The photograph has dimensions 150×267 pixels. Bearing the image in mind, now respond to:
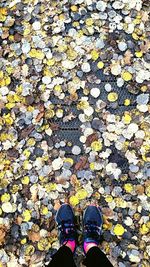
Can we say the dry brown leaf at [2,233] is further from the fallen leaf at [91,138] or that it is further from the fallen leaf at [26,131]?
the fallen leaf at [91,138]

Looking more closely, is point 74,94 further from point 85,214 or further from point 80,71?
point 85,214

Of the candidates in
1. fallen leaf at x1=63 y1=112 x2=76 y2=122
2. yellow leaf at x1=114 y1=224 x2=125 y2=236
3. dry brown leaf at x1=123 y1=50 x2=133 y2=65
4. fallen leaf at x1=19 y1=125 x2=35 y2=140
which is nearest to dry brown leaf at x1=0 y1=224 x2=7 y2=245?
fallen leaf at x1=19 y1=125 x2=35 y2=140

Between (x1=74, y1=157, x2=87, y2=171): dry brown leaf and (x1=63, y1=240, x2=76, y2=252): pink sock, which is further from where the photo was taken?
(x1=74, y1=157, x2=87, y2=171): dry brown leaf

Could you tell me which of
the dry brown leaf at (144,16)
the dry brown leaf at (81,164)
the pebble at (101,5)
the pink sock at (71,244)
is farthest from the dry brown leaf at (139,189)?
the pebble at (101,5)

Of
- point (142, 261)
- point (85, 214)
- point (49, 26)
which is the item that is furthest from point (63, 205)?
point (49, 26)

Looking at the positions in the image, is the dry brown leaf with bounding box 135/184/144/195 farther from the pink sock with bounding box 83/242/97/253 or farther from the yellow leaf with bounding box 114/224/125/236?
the pink sock with bounding box 83/242/97/253

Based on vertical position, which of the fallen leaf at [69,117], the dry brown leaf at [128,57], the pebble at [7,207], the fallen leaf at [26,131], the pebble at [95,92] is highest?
→ the dry brown leaf at [128,57]
